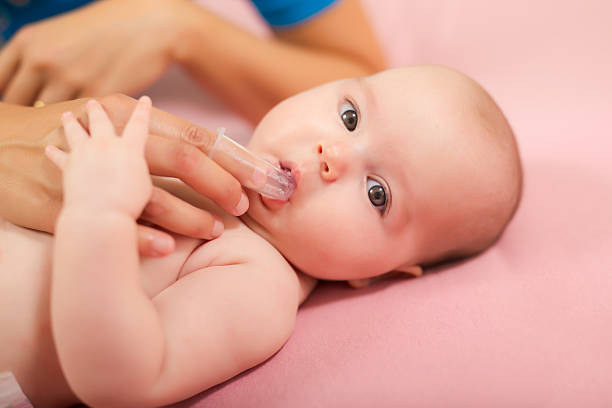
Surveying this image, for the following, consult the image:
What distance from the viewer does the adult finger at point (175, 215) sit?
0.86 meters

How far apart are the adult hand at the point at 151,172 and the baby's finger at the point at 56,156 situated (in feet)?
0.17

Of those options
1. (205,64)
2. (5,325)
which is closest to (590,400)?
(5,325)

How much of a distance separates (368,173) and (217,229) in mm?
309

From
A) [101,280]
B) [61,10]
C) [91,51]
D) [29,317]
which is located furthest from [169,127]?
[61,10]

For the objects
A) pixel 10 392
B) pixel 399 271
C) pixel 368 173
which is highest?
pixel 368 173

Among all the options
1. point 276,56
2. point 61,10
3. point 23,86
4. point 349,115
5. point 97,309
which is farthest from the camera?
point 61,10

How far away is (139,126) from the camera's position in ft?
2.72

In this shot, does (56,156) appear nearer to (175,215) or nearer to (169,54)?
(175,215)

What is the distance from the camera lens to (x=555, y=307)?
1.00 meters

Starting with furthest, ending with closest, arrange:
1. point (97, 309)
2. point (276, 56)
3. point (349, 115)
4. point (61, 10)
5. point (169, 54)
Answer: point (61, 10) → point (276, 56) → point (169, 54) → point (349, 115) → point (97, 309)

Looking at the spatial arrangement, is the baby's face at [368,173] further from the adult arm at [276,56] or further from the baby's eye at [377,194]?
the adult arm at [276,56]

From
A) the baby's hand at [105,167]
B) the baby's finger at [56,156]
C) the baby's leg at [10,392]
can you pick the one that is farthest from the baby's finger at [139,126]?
the baby's leg at [10,392]

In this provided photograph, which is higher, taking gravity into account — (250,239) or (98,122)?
(98,122)

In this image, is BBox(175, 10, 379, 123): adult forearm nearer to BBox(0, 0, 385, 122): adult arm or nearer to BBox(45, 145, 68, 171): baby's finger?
BBox(0, 0, 385, 122): adult arm
